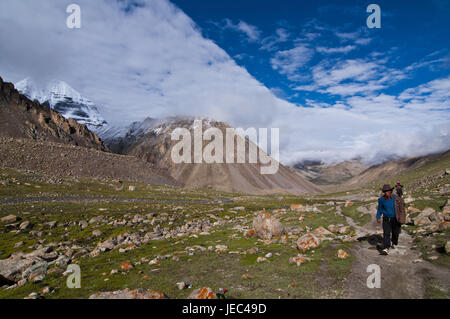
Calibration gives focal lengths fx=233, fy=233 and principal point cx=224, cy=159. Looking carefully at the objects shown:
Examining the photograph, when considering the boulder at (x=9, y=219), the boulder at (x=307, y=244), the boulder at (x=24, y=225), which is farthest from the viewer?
the boulder at (x=9, y=219)

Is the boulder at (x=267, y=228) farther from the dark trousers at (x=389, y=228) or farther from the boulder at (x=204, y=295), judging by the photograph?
the boulder at (x=204, y=295)

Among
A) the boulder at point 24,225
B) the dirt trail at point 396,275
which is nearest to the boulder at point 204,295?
the dirt trail at point 396,275

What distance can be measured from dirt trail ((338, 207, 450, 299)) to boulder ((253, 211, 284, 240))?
8540 millimetres

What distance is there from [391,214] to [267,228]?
12.0m

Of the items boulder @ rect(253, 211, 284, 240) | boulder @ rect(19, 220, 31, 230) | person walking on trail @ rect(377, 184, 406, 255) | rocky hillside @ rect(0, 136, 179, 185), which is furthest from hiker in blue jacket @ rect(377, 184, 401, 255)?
rocky hillside @ rect(0, 136, 179, 185)

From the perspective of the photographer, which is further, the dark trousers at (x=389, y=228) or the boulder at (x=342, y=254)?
the dark trousers at (x=389, y=228)

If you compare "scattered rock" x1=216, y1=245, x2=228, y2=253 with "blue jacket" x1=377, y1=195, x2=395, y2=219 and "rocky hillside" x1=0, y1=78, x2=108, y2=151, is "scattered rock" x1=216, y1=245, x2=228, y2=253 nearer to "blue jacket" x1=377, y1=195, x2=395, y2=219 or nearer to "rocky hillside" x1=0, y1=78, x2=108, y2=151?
"blue jacket" x1=377, y1=195, x2=395, y2=219

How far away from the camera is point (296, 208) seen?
167 feet

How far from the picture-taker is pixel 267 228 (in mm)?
25625

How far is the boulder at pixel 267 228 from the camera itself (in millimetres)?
25234

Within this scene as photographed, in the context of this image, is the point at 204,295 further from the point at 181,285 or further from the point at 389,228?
the point at 389,228

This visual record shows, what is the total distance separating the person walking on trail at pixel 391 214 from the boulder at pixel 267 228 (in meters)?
10.0

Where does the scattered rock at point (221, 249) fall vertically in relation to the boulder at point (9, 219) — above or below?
above

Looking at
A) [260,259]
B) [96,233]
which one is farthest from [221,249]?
[96,233]
